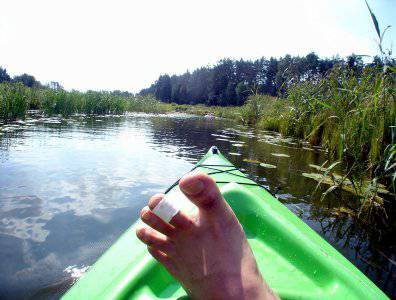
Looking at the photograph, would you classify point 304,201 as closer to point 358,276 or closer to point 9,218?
point 358,276

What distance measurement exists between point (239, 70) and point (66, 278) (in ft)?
192

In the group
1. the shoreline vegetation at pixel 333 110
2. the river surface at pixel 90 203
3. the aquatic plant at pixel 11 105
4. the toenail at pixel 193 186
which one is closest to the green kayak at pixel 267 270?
the toenail at pixel 193 186

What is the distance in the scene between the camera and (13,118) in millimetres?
8570

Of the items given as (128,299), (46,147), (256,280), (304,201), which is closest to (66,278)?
(128,299)

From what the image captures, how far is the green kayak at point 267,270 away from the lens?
0.95 m

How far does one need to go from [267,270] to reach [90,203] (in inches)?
83.4

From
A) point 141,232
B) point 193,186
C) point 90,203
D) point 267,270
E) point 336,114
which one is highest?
point 336,114

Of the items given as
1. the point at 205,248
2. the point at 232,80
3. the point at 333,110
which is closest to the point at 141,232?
the point at 205,248

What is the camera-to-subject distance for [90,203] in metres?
2.76

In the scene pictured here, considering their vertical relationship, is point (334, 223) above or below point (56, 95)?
below

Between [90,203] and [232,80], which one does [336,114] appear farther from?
[232,80]

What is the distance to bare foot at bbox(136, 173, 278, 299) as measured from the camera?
82cm

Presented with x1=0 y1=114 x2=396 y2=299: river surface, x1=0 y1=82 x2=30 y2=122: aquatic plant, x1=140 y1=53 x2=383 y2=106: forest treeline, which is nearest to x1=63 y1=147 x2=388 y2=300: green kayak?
x1=0 y1=114 x2=396 y2=299: river surface

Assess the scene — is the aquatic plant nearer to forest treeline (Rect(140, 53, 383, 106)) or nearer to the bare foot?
the bare foot
